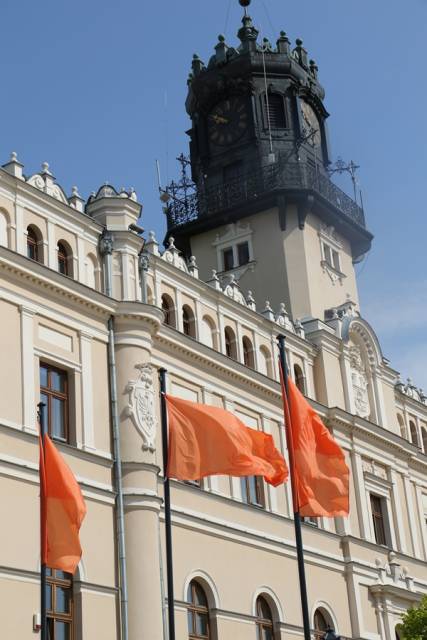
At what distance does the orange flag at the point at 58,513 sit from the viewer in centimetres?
2636

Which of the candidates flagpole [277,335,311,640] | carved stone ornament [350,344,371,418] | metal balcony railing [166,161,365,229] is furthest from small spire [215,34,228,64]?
flagpole [277,335,311,640]

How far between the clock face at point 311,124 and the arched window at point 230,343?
1411cm

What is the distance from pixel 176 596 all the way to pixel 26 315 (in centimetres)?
886

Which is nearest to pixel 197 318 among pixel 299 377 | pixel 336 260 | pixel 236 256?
pixel 299 377

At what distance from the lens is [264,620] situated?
128ft

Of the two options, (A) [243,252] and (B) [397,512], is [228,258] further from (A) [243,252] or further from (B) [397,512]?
(B) [397,512]

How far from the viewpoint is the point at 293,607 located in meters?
40.2

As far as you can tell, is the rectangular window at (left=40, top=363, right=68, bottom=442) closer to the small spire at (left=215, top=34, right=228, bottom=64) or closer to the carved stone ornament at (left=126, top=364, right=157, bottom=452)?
the carved stone ornament at (left=126, top=364, right=157, bottom=452)

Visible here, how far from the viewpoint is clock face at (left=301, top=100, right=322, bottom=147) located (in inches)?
2130

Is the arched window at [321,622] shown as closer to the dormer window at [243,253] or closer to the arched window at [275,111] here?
the dormer window at [243,253]

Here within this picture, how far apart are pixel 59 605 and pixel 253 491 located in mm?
10682

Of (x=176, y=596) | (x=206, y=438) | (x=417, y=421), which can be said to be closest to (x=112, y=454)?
(x=176, y=596)

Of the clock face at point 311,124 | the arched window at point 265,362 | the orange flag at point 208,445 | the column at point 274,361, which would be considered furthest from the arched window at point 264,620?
the clock face at point 311,124

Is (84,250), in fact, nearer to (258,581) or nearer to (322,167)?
(258,581)
